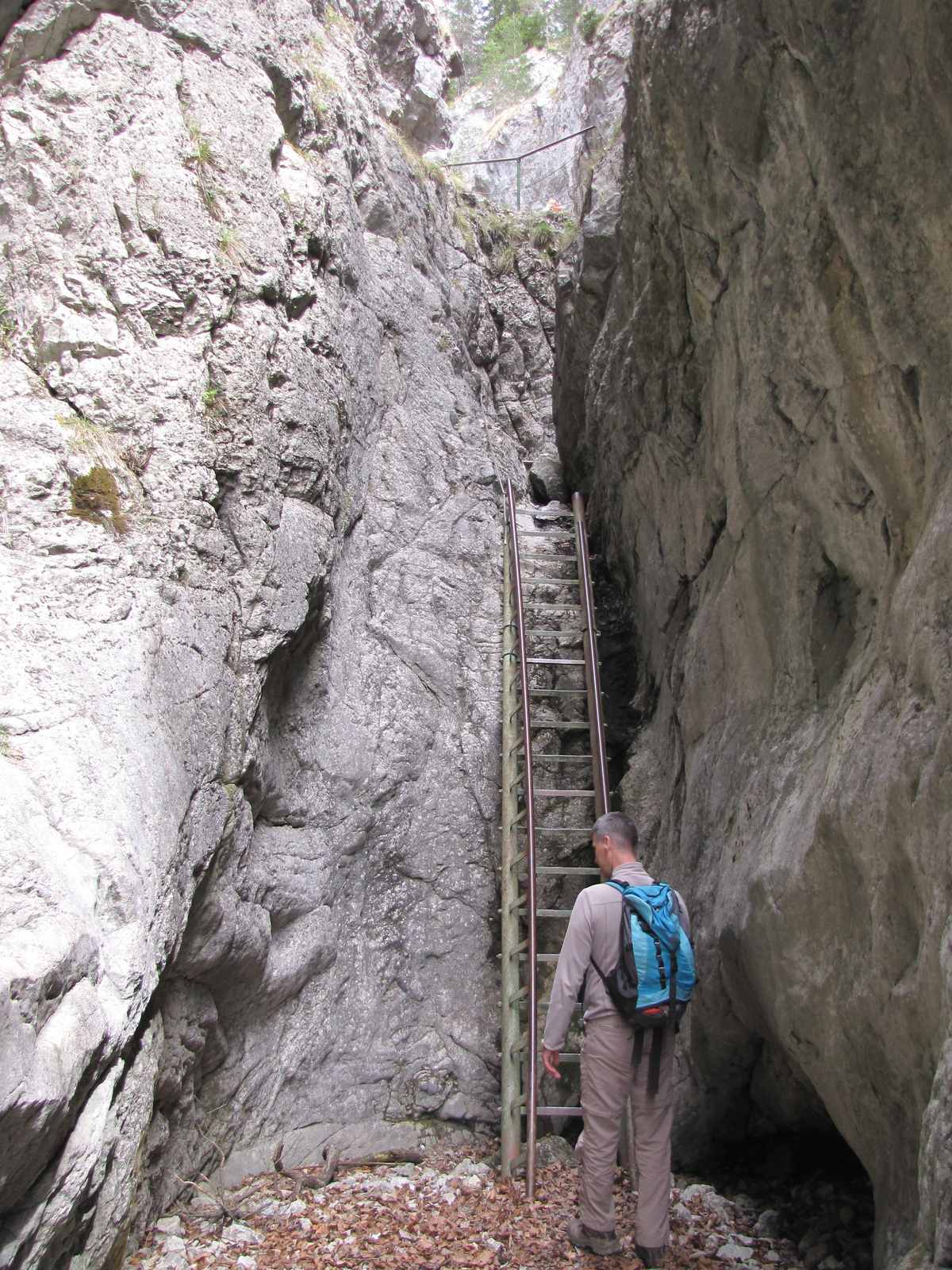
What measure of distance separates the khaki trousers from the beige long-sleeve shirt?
102 millimetres

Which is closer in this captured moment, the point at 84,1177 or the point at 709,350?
the point at 84,1177

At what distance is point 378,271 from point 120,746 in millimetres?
7890

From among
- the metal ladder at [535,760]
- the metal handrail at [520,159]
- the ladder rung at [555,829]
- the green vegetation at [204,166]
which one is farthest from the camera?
the metal handrail at [520,159]

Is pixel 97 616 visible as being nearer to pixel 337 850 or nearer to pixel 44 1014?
pixel 44 1014

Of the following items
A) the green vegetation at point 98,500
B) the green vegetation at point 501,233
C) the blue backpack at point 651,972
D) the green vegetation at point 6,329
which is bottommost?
the blue backpack at point 651,972

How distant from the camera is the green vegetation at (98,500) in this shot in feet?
15.2

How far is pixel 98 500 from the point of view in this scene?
4.72 metres

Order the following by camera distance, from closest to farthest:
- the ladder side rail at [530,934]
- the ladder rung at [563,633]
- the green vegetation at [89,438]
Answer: the ladder side rail at [530,934], the green vegetation at [89,438], the ladder rung at [563,633]

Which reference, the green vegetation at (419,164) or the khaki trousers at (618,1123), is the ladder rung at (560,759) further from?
the green vegetation at (419,164)

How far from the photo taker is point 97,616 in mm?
4258

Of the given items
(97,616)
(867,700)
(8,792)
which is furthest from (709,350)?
(8,792)

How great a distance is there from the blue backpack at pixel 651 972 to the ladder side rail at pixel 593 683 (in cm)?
241

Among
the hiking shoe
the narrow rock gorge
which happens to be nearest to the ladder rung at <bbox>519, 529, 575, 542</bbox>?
the narrow rock gorge

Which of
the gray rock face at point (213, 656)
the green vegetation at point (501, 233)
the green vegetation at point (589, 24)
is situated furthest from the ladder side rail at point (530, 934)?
the green vegetation at point (589, 24)
